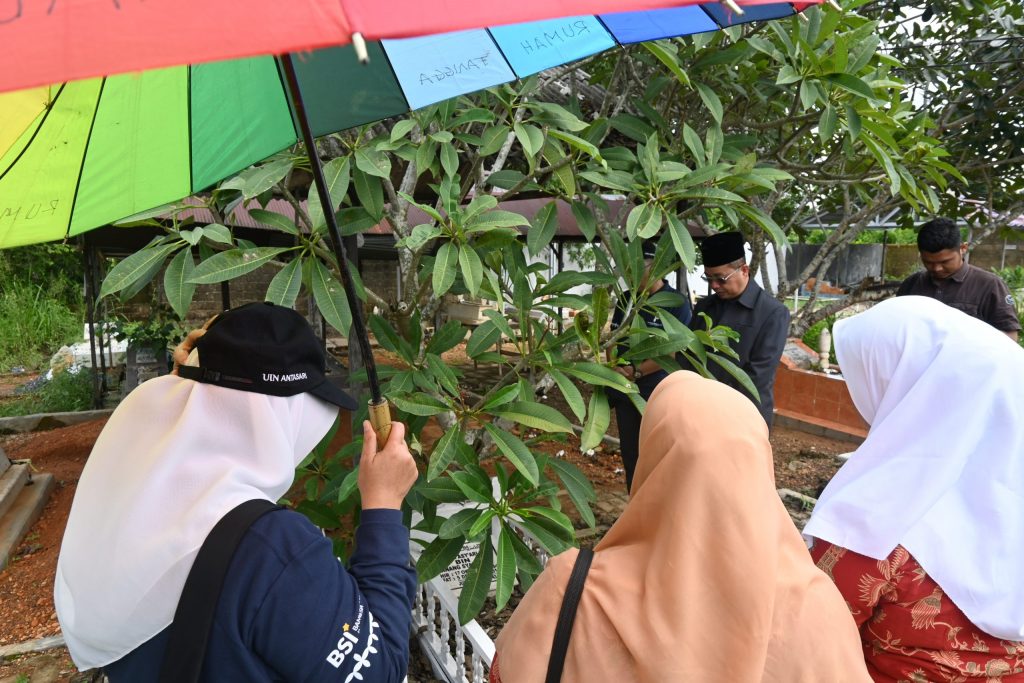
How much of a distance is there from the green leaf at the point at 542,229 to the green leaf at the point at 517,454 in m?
0.64

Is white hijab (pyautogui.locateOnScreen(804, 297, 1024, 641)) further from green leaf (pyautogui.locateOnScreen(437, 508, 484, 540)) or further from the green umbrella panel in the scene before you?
the green umbrella panel

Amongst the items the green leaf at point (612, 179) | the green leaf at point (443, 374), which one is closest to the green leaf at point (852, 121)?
the green leaf at point (612, 179)

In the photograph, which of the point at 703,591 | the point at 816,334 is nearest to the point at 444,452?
the point at 703,591

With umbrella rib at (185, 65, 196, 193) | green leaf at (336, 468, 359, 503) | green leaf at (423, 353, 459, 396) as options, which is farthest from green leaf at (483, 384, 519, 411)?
umbrella rib at (185, 65, 196, 193)

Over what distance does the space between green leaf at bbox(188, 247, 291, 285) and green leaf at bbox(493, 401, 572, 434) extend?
806mm

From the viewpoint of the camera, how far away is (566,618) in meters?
0.94

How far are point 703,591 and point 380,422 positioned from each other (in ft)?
2.23

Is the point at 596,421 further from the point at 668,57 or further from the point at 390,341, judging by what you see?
the point at 668,57

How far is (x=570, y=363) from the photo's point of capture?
6.86ft

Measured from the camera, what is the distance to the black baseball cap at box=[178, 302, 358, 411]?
1048 mm

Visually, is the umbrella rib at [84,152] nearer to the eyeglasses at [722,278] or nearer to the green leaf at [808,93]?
the green leaf at [808,93]

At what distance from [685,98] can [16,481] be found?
470 cm

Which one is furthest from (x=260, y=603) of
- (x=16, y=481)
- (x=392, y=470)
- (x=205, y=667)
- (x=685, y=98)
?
(x=16, y=481)

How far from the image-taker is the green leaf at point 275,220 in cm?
186
